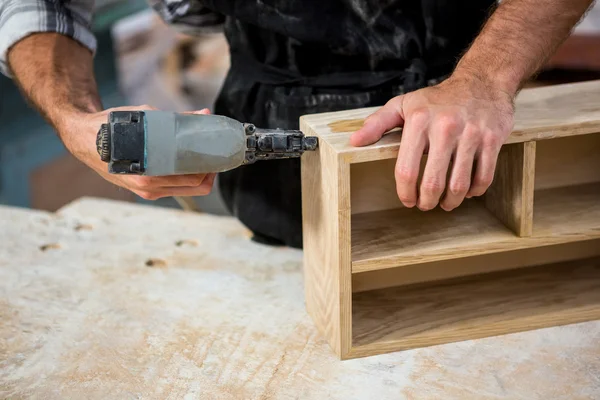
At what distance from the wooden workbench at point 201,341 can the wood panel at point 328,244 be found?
0.05 metres

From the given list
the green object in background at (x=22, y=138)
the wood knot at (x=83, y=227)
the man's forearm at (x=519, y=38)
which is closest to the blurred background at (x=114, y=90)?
the green object in background at (x=22, y=138)

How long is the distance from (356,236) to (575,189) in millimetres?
465

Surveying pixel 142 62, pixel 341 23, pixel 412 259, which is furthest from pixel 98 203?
pixel 142 62

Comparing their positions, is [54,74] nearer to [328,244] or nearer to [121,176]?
[121,176]

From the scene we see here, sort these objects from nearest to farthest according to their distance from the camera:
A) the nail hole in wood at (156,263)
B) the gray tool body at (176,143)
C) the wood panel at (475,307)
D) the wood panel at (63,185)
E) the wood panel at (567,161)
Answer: the gray tool body at (176,143) < the wood panel at (475,307) < the wood panel at (567,161) < the nail hole in wood at (156,263) < the wood panel at (63,185)

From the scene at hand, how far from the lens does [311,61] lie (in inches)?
60.9

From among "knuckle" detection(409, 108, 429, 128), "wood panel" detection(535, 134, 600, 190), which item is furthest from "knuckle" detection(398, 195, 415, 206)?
"wood panel" detection(535, 134, 600, 190)

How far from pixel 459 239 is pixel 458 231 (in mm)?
34

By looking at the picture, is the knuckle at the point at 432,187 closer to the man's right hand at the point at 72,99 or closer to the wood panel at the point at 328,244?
the wood panel at the point at 328,244

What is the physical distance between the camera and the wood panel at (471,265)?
143 cm

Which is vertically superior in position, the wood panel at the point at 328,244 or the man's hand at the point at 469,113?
the man's hand at the point at 469,113

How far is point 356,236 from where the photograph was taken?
4.19 feet

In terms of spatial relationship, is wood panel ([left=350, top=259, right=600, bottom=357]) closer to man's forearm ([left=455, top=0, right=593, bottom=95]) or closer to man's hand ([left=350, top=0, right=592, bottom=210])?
man's hand ([left=350, top=0, right=592, bottom=210])

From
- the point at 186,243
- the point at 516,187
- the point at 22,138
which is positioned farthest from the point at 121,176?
the point at 22,138
